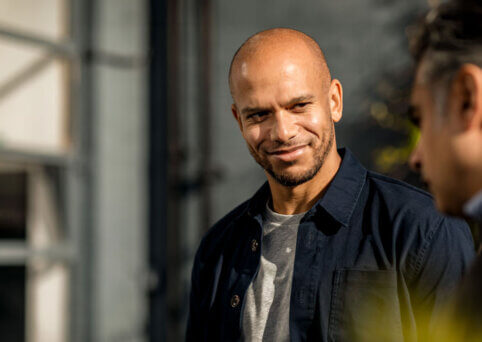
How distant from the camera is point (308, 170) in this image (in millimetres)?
1613

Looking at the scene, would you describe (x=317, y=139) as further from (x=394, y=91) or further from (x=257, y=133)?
(x=394, y=91)

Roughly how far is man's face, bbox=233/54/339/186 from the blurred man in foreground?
0.52 m

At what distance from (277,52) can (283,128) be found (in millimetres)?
195

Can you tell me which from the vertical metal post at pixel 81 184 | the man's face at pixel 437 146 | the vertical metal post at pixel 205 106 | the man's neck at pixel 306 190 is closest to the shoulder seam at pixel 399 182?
the man's neck at pixel 306 190

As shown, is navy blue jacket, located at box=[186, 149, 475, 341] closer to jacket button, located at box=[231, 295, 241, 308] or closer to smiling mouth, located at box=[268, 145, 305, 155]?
jacket button, located at box=[231, 295, 241, 308]

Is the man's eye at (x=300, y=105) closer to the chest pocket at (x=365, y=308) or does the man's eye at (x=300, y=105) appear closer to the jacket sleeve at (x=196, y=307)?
the chest pocket at (x=365, y=308)

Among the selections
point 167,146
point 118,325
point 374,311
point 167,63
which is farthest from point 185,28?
point 374,311

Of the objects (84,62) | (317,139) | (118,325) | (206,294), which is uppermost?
(84,62)

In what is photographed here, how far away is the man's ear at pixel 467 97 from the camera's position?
0.92 m

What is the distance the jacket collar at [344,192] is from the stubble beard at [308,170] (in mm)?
59

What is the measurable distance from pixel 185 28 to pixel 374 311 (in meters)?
3.98

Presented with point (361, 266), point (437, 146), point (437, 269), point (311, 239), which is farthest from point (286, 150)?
point (437, 146)

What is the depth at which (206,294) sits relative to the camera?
5.80ft

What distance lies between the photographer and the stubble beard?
1.61 meters
